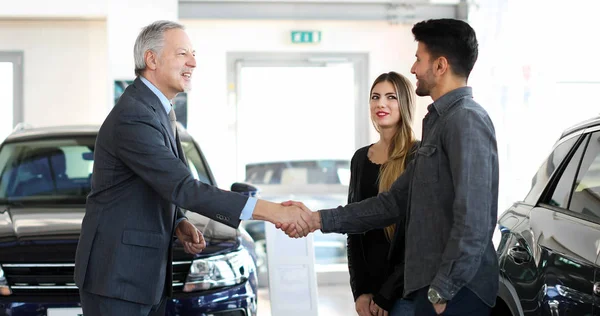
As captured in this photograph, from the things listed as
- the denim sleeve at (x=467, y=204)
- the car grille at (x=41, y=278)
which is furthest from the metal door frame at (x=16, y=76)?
the denim sleeve at (x=467, y=204)

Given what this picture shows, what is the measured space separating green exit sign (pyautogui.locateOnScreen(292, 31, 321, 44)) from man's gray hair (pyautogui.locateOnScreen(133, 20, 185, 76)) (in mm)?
5550

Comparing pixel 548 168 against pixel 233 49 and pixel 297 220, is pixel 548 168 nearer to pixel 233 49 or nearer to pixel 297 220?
pixel 297 220

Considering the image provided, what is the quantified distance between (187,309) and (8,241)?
0.91 meters

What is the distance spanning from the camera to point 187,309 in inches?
152

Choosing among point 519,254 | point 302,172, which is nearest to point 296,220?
point 519,254

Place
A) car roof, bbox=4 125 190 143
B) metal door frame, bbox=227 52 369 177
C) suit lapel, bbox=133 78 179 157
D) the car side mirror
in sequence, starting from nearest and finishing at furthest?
suit lapel, bbox=133 78 179 157, the car side mirror, car roof, bbox=4 125 190 143, metal door frame, bbox=227 52 369 177

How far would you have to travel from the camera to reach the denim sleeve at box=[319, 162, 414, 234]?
2963mm

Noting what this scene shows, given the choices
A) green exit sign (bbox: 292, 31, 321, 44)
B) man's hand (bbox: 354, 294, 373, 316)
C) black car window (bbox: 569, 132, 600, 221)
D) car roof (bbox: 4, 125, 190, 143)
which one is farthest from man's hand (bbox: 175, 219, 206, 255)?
green exit sign (bbox: 292, 31, 321, 44)

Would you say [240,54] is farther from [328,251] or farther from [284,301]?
[284,301]

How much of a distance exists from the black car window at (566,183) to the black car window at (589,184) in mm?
37

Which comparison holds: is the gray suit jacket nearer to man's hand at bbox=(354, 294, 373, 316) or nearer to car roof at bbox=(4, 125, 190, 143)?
man's hand at bbox=(354, 294, 373, 316)

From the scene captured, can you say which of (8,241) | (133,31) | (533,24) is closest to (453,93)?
(8,241)

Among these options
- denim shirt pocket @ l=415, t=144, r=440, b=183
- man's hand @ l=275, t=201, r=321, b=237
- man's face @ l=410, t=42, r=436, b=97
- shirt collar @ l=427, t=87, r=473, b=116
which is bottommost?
man's hand @ l=275, t=201, r=321, b=237

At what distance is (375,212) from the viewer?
298cm
